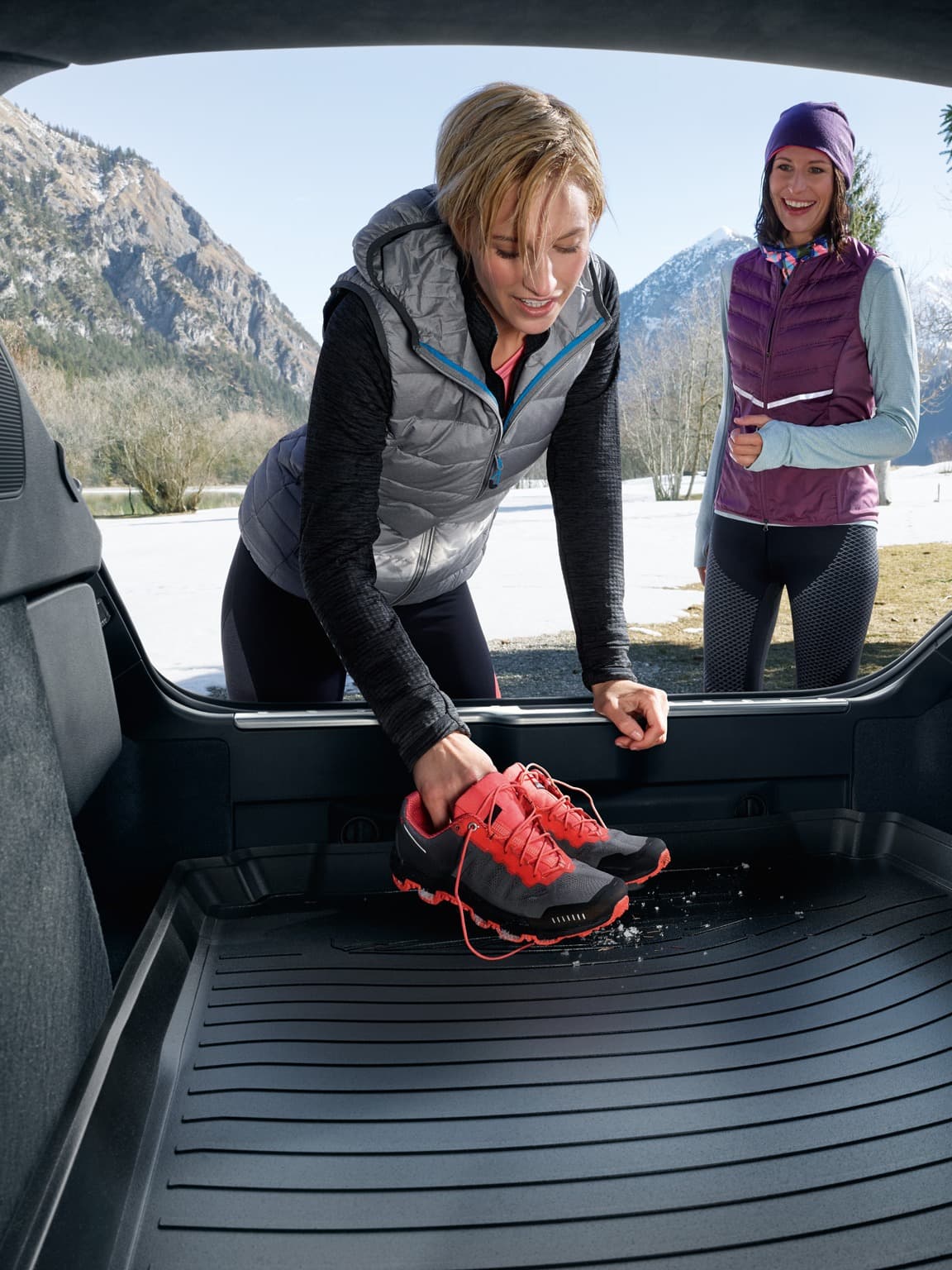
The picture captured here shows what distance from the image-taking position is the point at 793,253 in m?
1.40

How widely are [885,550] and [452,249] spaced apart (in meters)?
5.84

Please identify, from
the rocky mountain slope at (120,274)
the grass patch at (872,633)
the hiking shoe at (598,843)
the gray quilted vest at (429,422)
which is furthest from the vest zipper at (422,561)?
the grass patch at (872,633)

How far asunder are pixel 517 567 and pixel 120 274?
5.08m

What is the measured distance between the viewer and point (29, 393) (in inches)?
33.7

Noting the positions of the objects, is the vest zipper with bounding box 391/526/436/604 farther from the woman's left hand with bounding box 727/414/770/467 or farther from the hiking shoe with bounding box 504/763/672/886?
the woman's left hand with bounding box 727/414/770/467

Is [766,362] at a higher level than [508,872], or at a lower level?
higher

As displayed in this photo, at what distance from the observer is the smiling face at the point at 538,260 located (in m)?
0.84

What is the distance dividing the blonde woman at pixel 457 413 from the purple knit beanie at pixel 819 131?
54 centimetres

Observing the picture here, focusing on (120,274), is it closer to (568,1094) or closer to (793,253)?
(793,253)

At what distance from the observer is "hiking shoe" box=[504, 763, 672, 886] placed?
3.36 ft

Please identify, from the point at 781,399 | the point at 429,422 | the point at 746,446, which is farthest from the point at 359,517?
the point at 781,399

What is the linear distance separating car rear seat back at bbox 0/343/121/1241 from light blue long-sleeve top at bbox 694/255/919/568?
0.87 meters

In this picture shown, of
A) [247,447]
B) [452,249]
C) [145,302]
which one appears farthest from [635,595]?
[145,302]

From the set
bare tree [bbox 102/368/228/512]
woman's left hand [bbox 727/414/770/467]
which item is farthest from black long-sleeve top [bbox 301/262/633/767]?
bare tree [bbox 102/368/228/512]
